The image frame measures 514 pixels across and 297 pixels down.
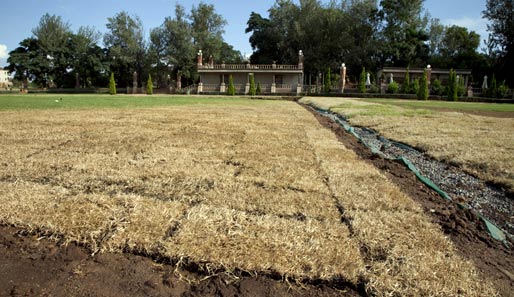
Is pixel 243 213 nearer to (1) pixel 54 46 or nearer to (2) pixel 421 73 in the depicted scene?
(2) pixel 421 73

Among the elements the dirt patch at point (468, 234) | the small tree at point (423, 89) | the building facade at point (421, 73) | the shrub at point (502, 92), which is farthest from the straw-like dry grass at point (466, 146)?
the building facade at point (421, 73)

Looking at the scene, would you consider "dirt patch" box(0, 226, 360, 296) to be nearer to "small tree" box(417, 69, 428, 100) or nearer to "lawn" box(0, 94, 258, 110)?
"lawn" box(0, 94, 258, 110)

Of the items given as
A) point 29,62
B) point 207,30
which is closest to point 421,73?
point 207,30

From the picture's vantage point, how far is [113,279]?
1.70 m

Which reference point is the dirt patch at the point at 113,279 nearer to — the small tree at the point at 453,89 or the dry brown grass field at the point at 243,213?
the dry brown grass field at the point at 243,213

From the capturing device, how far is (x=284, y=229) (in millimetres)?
2203

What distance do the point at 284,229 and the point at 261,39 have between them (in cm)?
5476

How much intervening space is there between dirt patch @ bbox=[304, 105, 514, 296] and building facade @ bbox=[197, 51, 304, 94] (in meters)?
37.3

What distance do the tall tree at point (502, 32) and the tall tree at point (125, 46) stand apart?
48.6 m

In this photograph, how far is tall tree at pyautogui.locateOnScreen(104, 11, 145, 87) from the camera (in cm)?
4775

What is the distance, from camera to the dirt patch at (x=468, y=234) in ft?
6.11

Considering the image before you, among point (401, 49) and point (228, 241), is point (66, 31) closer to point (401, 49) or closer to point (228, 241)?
point (401, 49)

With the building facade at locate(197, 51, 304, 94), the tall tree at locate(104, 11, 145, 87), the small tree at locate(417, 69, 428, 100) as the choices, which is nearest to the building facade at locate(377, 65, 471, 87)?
the building facade at locate(197, 51, 304, 94)

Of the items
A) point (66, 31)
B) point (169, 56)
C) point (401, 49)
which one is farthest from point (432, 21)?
point (66, 31)
